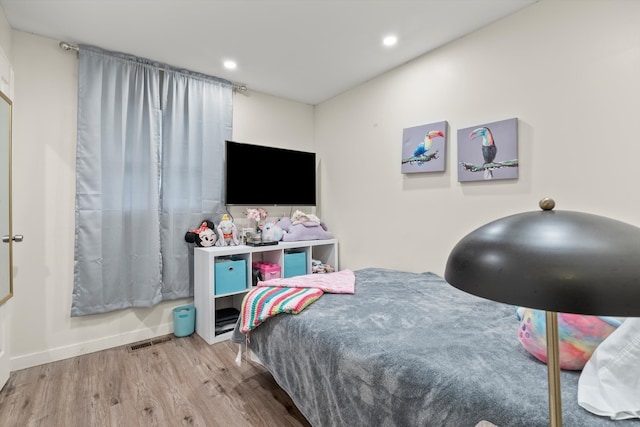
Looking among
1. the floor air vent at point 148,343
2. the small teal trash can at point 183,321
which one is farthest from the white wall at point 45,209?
the small teal trash can at point 183,321

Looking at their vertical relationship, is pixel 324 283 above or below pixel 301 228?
below

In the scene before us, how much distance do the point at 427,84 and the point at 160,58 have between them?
2.32 metres

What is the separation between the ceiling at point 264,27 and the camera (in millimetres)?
2021

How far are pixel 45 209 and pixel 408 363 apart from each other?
2.77 metres

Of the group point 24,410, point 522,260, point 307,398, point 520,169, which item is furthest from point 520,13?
point 24,410

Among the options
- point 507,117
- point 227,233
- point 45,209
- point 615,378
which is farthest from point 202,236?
point 615,378

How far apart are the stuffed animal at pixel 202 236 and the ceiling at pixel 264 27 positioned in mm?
1495

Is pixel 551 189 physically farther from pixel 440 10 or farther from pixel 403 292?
pixel 440 10

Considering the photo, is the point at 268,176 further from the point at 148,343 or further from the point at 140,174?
the point at 148,343

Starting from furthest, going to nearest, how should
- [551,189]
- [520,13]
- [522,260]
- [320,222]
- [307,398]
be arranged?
1. [320,222]
2. [520,13]
3. [551,189]
4. [307,398]
5. [522,260]

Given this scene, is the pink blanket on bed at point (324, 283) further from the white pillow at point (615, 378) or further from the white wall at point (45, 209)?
the white wall at point (45, 209)

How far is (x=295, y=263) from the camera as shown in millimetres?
3242

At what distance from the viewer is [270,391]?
1962 mm

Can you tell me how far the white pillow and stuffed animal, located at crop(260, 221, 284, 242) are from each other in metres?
2.54
